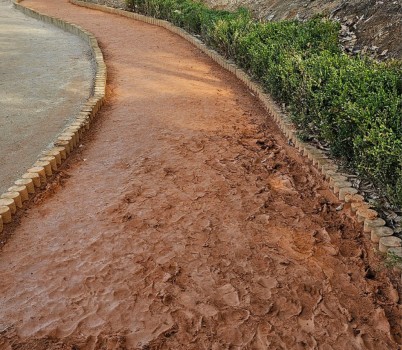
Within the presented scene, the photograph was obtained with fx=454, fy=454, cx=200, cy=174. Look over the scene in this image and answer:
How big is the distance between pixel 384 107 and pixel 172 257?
2768 millimetres

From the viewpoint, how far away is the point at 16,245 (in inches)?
156

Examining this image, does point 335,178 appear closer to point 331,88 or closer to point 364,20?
point 331,88

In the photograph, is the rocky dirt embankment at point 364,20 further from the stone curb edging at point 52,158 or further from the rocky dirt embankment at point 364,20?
the stone curb edging at point 52,158

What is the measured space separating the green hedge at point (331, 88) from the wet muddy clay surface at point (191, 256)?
51 cm

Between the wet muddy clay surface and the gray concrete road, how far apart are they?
753 mm

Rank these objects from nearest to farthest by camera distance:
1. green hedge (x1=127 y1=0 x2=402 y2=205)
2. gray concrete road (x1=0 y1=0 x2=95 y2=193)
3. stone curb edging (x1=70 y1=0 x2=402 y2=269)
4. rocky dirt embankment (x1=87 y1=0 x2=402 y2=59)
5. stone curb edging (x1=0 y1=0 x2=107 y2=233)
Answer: stone curb edging (x1=70 y1=0 x2=402 y2=269), green hedge (x1=127 y1=0 x2=402 y2=205), stone curb edging (x1=0 y1=0 x2=107 y2=233), gray concrete road (x1=0 y1=0 x2=95 y2=193), rocky dirt embankment (x1=87 y1=0 x2=402 y2=59)

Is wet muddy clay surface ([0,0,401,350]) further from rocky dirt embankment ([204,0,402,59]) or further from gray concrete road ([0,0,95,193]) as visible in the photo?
rocky dirt embankment ([204,0,402,59])

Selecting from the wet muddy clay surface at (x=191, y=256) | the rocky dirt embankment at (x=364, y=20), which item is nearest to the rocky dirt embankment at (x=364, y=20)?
the rocky dirt embankment at (x=364, y=20)

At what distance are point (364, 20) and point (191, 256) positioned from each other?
6.95 metres

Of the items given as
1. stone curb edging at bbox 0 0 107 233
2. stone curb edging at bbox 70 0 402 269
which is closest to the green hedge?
stone curb edging at bbox 70 0 402 269

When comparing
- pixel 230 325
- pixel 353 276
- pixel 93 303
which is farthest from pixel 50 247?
pixel 353 276

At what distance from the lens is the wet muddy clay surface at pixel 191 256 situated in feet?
9.82

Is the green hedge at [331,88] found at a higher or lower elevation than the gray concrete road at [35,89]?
higher

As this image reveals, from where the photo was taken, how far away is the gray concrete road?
19.1 feet
